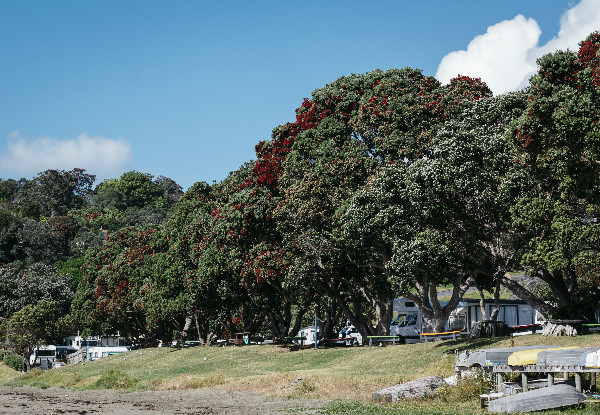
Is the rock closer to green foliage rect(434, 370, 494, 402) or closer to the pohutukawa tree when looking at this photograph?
green foliage rect(434, 370, 494, 402)

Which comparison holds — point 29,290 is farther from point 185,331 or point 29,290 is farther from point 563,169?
point 563,169

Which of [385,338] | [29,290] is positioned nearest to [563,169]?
[385,338]

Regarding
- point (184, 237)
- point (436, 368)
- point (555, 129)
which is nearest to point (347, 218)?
point (436, 368)

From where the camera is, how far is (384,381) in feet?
100

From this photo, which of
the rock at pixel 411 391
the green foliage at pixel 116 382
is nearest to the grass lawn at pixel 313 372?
the green foliage at pixel 116 382

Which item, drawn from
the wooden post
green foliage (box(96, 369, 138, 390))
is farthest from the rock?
green foliage (box(96, 369, 138, 390))

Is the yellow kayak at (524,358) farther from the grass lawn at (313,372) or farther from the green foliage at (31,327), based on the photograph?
the green foliage at (31,327)

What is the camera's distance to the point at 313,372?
3597 cm

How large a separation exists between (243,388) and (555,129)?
1960 cm

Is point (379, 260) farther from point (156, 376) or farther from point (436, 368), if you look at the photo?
point (156, 376)

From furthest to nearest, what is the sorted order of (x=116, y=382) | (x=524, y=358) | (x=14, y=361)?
(x=14, y=361), (x=116, y=382), (x=524, y=358)

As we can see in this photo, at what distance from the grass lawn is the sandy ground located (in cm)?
154

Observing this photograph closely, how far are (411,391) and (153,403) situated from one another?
40.5ft

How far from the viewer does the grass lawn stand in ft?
85.4
